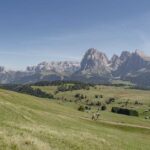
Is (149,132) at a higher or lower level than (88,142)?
lower

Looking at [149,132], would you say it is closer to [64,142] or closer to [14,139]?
[64,142]

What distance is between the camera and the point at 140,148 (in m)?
39.6

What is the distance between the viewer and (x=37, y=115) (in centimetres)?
5472

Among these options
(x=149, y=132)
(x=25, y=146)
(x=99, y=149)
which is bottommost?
(x=149, y=132)

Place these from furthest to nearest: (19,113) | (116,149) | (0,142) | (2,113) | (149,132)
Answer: (149,132)
(19,113)
(2,113)
(116,149)
(0,142)

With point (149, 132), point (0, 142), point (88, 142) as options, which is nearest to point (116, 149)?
point (88, 142)

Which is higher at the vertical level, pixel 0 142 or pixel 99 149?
pixel 0 142

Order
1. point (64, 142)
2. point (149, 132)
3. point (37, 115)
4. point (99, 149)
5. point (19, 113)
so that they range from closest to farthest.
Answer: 1. point (64, 142)
2. point (99, 149)
3. point (19, 113)
4. point (37, 115)
5. point (149, 132)

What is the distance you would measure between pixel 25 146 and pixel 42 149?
139 centimetres

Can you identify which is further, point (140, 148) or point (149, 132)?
point (149, 132)

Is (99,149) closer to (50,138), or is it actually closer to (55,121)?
(50,138)

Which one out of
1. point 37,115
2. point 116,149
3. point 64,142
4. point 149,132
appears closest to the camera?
point 64,142

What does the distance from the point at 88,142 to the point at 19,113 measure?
18.8 m

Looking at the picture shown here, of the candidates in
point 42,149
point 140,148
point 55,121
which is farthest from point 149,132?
point 42,149
